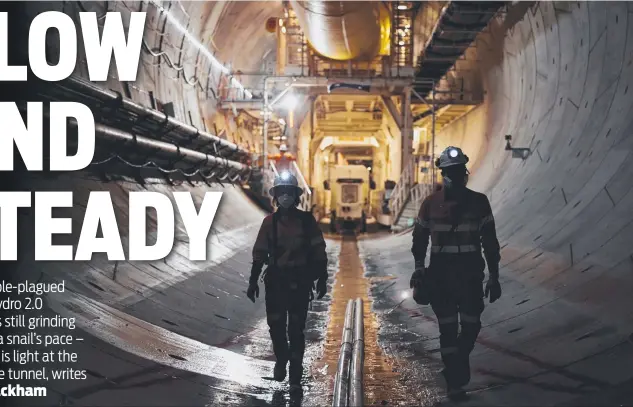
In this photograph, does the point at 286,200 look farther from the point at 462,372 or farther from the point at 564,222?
the point at 564,222

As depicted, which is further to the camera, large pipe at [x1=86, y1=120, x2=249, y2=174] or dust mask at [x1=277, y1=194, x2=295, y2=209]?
large pipe at [x1=86, y1=120, x2=249, y2=174]

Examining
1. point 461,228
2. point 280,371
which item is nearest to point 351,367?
point 280,371

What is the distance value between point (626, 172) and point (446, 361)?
311cm

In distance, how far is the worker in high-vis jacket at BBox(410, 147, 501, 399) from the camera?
4.48 metres

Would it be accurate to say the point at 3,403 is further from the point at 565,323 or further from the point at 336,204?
the point at 336,204

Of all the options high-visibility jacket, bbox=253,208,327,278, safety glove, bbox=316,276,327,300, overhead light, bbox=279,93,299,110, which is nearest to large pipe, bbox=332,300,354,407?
safety glove, bbox=316,276,327,300

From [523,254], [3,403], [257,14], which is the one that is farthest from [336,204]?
[3,403]

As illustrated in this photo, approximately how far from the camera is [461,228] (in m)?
4.49

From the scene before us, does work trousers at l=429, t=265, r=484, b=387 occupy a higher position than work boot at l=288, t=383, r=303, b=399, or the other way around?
work trousers at l=429, t=265, r=484, b=387

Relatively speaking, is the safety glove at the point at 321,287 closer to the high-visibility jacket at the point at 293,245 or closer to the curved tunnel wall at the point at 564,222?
the high-visibility jacket at the point at 293,245

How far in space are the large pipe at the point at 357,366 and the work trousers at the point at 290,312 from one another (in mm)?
463

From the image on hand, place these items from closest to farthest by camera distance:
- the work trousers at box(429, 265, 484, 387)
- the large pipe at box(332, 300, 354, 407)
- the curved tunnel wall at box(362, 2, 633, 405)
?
the large pipe at box(332, 300, 354, 407) < the work trousers at box(429, 265, 484, 387) < the curved tunnel wall at box(362, 2, 633, 405)

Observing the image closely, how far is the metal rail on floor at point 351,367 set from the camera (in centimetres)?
405

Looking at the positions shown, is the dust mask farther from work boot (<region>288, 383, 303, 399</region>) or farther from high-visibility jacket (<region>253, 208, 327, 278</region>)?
work boot (<region>288, 383, 303, 399</region>)
